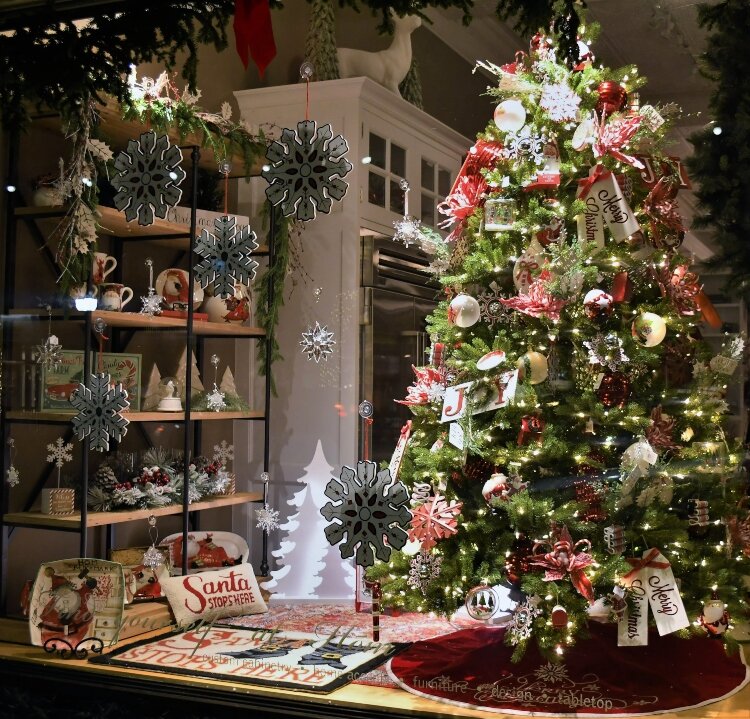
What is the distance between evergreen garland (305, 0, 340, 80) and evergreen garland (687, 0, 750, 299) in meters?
1.19

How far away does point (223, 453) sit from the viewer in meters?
3.87

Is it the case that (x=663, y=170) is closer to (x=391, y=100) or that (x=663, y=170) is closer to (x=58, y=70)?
(x=391, y=100)

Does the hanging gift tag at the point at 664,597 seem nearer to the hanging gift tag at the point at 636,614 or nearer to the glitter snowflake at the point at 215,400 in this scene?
the hanging gift tag at the point at 636,614

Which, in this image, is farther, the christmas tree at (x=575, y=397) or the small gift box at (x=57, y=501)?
the small gift box at (x=57, y=501)

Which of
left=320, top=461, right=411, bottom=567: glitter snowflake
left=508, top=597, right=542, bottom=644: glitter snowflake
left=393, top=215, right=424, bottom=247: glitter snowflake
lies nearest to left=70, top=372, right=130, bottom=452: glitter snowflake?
left=320, top=461, right=411, bottom=567: glitter snowflake

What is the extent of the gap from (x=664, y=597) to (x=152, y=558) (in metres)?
1.85

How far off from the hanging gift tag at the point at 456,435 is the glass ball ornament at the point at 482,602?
0.42 meters

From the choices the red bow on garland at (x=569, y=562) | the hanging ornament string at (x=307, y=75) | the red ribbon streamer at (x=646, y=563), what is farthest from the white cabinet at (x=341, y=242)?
the red ribbon streamer at (x=646, y=563)

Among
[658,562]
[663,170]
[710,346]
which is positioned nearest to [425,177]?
[663,170]

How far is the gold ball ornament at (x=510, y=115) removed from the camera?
3.10 m

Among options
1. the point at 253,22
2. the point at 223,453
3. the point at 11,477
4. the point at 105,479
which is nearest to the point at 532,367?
the point at 253,22

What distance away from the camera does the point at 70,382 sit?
3.54 metres

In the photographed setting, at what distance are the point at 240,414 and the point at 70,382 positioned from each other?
1.98 ft

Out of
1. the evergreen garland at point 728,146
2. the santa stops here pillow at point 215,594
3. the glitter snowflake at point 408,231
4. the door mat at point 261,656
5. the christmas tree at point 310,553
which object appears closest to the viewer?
the evergreen garland at point 728,146
